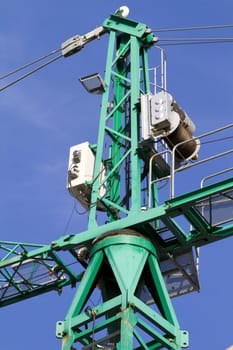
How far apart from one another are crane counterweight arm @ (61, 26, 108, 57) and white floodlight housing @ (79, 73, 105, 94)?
3146mm

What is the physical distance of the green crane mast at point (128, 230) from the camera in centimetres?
2759

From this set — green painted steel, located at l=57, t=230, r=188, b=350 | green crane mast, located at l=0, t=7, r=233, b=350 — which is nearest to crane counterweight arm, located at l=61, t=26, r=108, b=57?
green crane mast, located at l=0, t=7, r=233, b=350

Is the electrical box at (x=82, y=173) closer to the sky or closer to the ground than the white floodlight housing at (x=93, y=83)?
closer to the ground

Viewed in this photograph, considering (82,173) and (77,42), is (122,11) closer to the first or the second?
(77,42)

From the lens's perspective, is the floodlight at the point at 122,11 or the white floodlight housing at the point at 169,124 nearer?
the white floodlight housing at the point at 169,124

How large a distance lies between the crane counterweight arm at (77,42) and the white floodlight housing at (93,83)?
3.15 meters

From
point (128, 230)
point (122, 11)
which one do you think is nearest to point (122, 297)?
point (128, 230)

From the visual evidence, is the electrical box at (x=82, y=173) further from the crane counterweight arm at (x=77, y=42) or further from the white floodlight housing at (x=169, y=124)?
the crane counterweight arm at (x=77, y=42)

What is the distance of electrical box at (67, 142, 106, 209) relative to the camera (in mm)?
32125

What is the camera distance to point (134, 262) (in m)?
28.1

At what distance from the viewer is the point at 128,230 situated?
2889 centimetres

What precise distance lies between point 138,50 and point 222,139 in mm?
4715

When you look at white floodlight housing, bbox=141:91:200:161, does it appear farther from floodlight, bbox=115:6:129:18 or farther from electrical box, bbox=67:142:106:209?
floodlight, bbox=115:6:129:18

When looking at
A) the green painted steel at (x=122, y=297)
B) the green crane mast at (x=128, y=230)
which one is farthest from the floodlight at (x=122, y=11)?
the green painted steel at (x=122, y=297)
